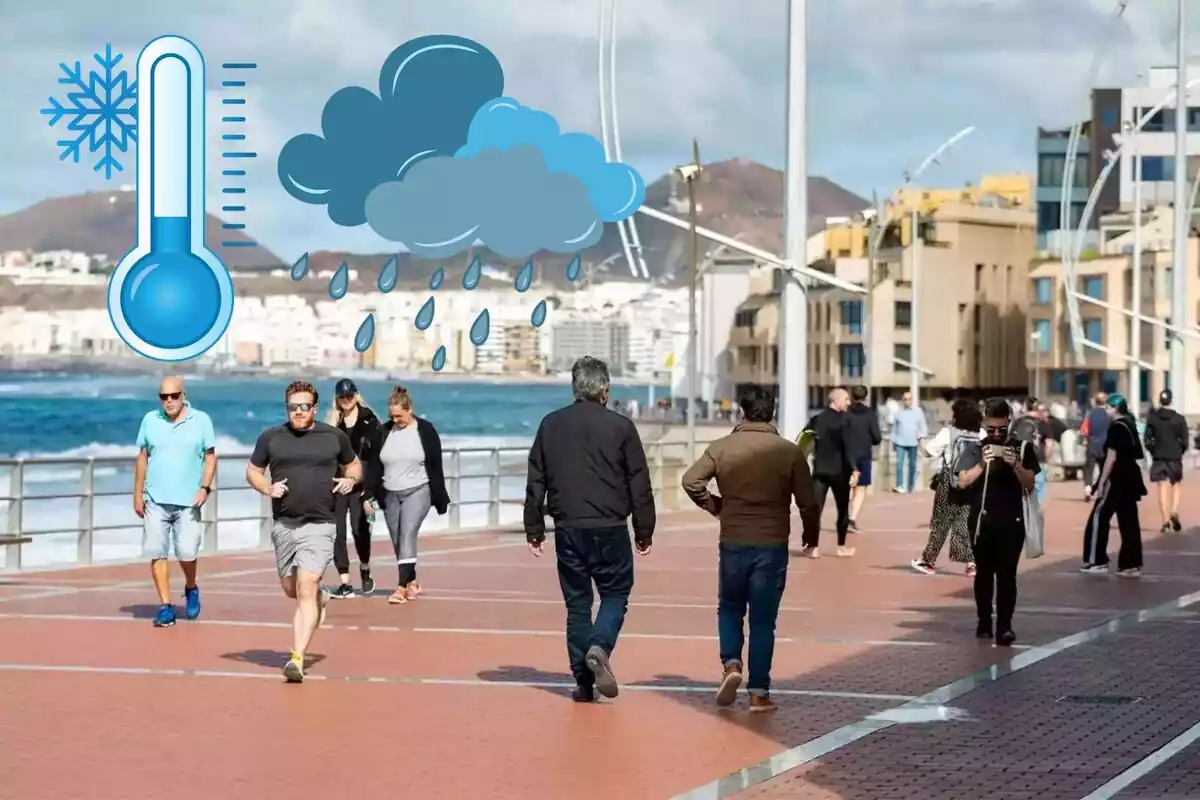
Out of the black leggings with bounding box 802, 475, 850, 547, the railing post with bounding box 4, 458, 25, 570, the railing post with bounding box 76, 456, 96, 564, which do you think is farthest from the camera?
the black leggings with bounding box 802, 475, 850, 547

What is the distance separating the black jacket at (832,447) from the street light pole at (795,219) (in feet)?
9.95

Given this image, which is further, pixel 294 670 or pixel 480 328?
pixel 480 328

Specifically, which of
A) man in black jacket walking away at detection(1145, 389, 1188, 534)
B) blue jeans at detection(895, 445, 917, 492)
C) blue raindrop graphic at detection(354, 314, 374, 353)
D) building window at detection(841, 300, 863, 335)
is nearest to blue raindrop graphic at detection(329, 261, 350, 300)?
blue raindrop graphic at detection(354, 314, 374, 353)

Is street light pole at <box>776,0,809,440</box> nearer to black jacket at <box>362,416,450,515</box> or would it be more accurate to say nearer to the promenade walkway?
the promenade walkway

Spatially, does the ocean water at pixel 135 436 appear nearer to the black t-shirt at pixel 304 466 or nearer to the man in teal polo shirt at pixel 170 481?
the man in teal polo shirt at pixel 170 481

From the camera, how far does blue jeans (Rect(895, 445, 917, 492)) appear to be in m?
39.0

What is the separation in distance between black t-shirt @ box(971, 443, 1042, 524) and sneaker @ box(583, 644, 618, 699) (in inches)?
163

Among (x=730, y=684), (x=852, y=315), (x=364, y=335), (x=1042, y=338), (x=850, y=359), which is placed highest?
(x=852, y=315)

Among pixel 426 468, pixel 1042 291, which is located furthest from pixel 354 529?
pixel 1042 291

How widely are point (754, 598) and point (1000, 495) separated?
3.66 metres

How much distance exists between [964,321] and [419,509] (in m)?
110

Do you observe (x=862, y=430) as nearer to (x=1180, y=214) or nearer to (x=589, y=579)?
(x=589, y=579)

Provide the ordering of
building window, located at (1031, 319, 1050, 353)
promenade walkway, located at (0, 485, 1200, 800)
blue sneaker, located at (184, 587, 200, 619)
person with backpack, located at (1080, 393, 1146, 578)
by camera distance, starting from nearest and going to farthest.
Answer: promenade walkway, located at (0, 485, 1200, 800) → blue sneaker, located at (184, 587, 200, 619) → person with backpack, located at (1080, 393, 1146, 578) → building window, located at (1031, 319, 1050, 353)

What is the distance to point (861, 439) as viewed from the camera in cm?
2620
